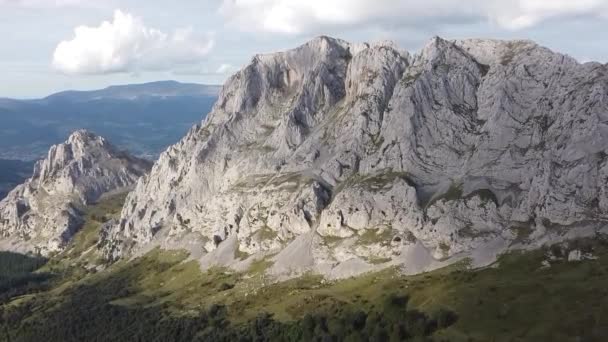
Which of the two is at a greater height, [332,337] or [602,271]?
[602,271]

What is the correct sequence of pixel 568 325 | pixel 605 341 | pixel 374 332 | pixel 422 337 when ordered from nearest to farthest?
1. pixel 605 341
2. pixel 568 325
3. pixel 422 337
4. pixel 374 332

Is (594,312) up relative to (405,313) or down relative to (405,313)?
up

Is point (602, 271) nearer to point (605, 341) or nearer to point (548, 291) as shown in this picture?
point (548, 291)

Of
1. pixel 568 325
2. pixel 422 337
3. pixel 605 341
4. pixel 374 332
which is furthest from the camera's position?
pixel 374 332

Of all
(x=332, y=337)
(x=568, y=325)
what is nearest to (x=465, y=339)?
(x=568, y=325)

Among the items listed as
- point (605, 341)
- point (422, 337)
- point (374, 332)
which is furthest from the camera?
point (374, 332)

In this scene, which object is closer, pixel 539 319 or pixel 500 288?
pixel 539 319

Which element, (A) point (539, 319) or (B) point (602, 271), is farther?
(B) point (602, 271)

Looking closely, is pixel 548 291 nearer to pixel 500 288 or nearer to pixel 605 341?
pixel 500 288

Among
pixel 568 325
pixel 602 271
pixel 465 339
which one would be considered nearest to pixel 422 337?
pixel 465 339

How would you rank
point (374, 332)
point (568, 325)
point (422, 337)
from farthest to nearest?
point (374, 332) < point (422, 337) < point (568, 325)
